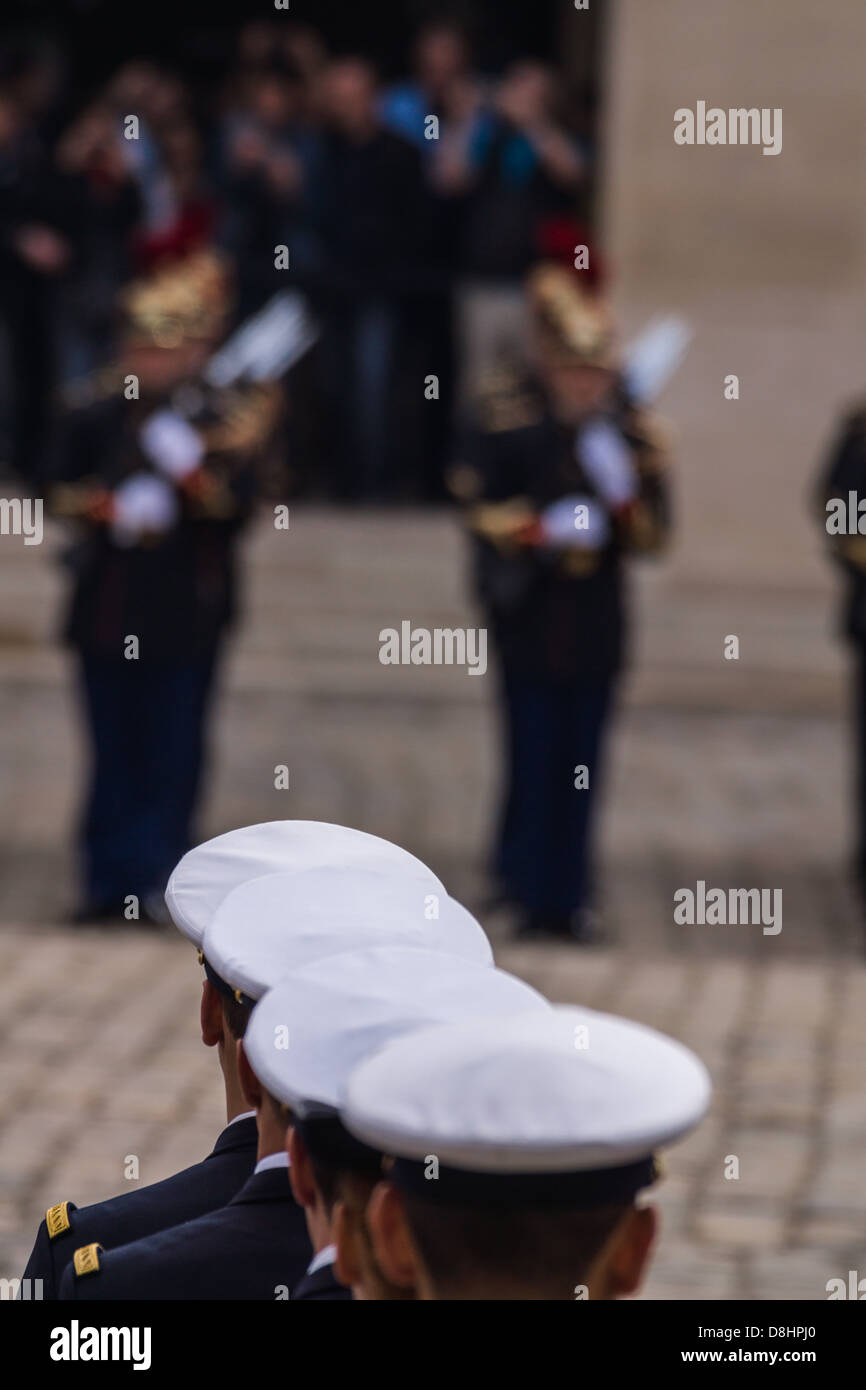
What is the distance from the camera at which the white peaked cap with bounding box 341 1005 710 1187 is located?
6.20 ft

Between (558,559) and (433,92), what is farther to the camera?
(433,92)

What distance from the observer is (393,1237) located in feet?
6.36

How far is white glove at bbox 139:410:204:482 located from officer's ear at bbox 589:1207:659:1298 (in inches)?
240

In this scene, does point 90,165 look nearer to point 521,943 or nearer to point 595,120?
point 595,120

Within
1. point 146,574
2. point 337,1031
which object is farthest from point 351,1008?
point 146,574

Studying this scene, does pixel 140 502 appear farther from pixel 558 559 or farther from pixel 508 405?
pixel 558 559

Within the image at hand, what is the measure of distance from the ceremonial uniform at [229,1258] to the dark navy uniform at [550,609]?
210 inches

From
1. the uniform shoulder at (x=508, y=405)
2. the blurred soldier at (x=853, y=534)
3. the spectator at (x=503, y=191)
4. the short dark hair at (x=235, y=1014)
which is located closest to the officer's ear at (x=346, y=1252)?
the short dark hair at (x=235, y=1014)

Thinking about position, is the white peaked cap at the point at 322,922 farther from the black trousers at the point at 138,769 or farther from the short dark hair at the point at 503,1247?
the black trousers at the point at 138,769

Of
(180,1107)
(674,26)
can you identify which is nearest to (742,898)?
(180,1107)

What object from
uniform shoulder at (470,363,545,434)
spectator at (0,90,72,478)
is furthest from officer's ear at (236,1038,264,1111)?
spectator at (0,90,72,478)

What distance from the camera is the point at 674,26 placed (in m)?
11.6

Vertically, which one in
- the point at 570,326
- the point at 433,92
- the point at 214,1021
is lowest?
the point at 214,1021

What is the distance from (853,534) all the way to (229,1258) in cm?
611
